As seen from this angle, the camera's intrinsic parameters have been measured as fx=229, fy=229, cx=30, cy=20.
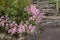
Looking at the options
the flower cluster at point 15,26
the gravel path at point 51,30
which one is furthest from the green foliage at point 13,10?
the gravel path at point 51,30

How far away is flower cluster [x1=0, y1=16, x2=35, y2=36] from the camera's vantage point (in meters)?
5.04

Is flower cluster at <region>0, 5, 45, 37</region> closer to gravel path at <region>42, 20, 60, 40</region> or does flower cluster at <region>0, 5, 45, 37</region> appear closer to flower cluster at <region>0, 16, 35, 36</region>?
flower cluster at <region>0, 16, 35, 36</region>

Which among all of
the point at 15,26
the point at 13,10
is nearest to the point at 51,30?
the point at 13,10

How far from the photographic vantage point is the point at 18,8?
19.3ft

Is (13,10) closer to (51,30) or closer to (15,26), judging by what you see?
(15,26)

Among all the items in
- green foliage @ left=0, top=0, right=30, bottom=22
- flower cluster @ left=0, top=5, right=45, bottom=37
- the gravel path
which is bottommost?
the gravel path

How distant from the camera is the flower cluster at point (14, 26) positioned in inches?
199

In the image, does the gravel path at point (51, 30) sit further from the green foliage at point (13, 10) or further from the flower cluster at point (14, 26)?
the flower cluster at point (14, 26)

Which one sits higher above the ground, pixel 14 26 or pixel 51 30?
pixel 14 26

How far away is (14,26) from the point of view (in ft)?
16.9

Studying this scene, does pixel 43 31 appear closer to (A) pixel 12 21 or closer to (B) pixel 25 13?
(B) pixel 25 13

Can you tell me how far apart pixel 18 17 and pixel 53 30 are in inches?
83.4

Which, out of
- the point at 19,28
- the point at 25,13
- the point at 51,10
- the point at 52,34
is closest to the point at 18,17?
the point at 25,13

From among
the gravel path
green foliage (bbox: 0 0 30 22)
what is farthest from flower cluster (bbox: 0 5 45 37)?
the gravel path
